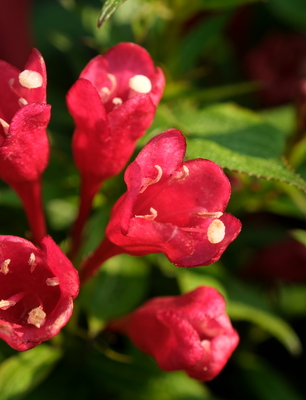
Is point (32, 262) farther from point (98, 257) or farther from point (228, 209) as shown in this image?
point (228, 209)

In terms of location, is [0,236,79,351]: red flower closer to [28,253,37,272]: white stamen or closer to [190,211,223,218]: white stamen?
[28,253,37,272]: white stamen

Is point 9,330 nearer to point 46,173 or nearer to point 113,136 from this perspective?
point 113,136

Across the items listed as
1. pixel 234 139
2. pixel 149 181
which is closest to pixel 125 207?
pixel 149 181

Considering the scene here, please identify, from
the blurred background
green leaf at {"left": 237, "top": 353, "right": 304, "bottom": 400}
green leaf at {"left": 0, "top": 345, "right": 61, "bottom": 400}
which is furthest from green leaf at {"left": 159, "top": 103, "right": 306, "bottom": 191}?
green leaf at {"left": 237, "top": 353, "right": 304, "bottom": 400}

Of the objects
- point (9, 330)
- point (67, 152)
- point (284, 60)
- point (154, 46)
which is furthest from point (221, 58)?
point (9, 330)

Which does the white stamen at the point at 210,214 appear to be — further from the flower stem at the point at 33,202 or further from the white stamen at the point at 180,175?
the flower stem at the point at 33,202
